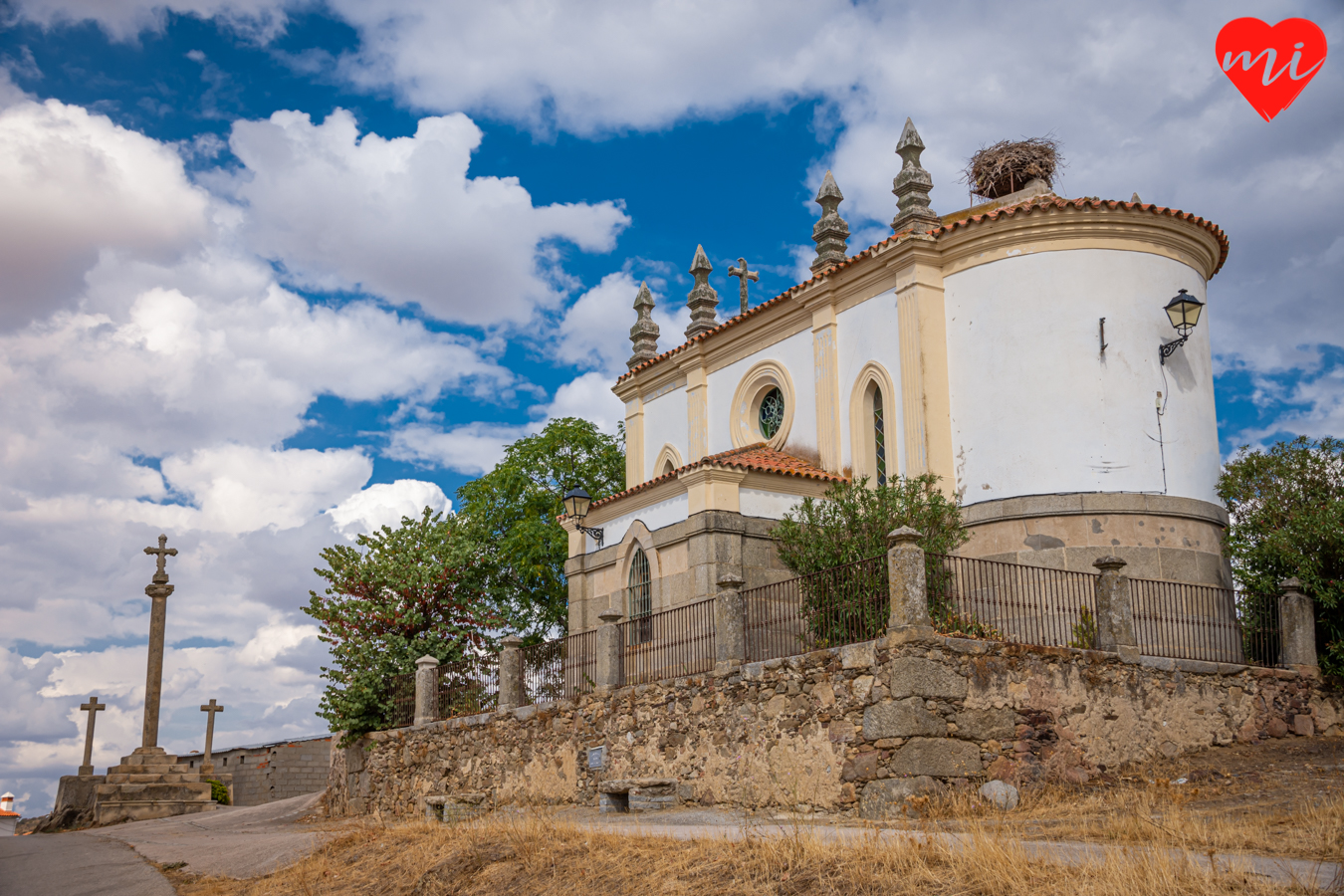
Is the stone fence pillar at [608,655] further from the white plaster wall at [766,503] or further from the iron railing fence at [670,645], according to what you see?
the white plaster wall at [766,503]

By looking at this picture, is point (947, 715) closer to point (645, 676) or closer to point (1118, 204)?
point (645, 676)

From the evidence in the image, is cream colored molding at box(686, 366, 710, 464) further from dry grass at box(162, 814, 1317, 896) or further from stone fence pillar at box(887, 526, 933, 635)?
dry grass at box(162, 814, 1317, 896)

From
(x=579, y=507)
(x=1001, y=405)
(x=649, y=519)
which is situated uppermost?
(x=1001, y=405)

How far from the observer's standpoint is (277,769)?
3138 centimetres

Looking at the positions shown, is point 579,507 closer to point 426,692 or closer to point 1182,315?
point 426,692

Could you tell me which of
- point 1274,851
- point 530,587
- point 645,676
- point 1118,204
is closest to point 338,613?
point 530,587

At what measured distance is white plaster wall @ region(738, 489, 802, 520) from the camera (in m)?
18.0

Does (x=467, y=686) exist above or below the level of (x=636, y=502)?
below

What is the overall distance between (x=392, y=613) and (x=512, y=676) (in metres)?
5.32

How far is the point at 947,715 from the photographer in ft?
39.1

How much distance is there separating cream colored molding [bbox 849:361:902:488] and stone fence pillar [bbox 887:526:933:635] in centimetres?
611

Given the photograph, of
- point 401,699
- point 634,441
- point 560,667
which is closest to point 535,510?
point 634,441

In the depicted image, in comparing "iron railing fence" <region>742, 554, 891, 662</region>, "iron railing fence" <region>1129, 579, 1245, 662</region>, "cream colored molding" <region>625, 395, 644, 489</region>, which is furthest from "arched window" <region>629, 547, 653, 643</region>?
"iron railing fence" <region>1129, 579, 1245, 662</region>

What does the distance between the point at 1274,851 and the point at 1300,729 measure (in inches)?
337
